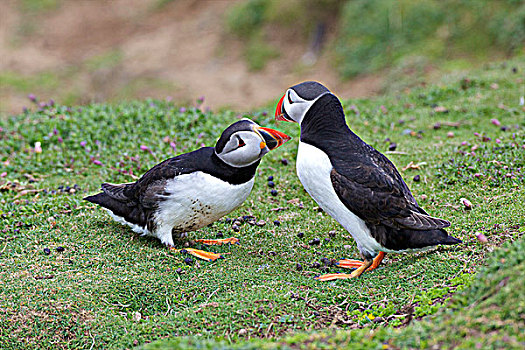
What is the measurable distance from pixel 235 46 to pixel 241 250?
13977 millimetres

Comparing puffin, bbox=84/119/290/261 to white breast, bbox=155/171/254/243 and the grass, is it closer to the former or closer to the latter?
white breast, bbox=155/171/254/243

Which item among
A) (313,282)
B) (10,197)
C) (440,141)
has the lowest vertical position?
(10,197)

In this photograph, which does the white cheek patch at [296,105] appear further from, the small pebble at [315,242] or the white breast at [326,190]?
the small pebble at [315,242]

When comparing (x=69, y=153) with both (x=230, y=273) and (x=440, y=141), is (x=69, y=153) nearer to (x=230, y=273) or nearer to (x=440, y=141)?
(x=230, y=273)

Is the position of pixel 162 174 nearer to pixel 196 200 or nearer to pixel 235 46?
pixel 196 200

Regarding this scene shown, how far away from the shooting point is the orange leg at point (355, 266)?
4.98 meters

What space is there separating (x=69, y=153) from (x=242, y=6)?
495 inches

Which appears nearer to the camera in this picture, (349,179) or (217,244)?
(349,179)

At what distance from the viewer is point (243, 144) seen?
523 cm

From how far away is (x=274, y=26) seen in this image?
18281 millimetres

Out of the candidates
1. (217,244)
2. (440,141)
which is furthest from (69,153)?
(440,141)

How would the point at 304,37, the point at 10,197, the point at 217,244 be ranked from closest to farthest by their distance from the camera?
1. the point at 217,244
2. the point at 10,197
3. the point at 304,37

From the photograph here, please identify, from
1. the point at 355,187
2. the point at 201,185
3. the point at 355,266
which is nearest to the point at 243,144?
the point at 201,185

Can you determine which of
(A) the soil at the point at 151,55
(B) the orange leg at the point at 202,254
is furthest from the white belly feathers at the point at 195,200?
(A) the soil at the point at 151,55
